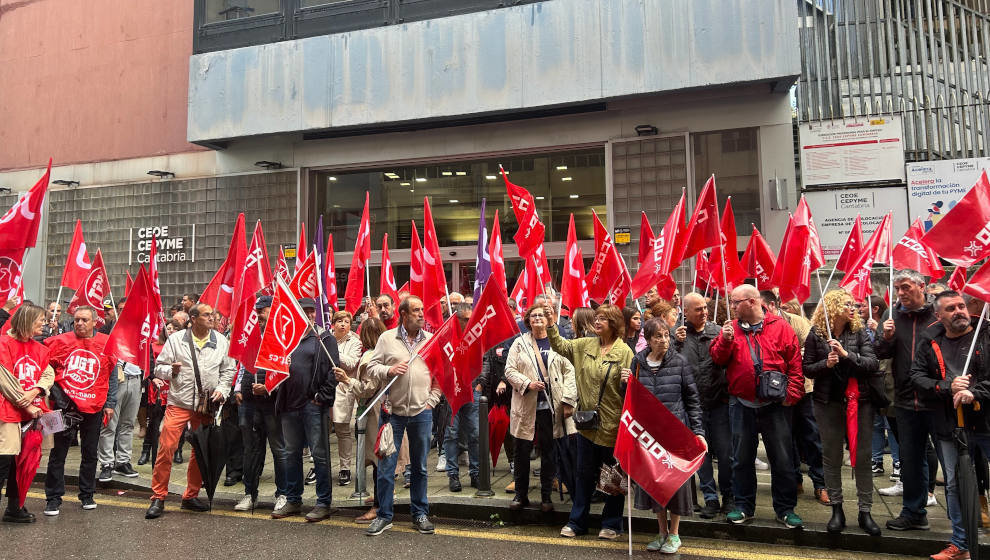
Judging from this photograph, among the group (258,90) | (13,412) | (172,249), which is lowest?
(13,412)

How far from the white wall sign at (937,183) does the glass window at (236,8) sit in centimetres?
1378

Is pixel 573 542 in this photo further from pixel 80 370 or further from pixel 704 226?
pixel 80 370

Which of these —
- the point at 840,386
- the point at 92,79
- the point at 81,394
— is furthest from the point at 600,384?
the point at 92,79

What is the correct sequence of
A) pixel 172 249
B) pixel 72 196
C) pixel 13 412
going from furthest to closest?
pixel 72 196
pixel 172 249
pixel 13 412

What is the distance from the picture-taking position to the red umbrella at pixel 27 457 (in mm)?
6547

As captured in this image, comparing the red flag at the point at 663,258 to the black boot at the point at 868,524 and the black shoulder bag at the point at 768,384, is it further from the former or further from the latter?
the black boot at the point at 868,524

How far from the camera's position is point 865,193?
42.1 ft

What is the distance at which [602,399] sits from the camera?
19.1 ft

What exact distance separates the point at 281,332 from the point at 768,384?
431 centimetres

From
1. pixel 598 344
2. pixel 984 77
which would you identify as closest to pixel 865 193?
pixel 984 77

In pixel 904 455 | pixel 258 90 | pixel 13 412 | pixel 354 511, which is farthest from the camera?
pixel 258 90

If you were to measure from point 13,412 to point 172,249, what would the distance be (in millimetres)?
11478

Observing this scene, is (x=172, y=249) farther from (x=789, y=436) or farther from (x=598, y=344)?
(x=789, y=436)

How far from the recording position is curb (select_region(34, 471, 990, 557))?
17.8 feet
